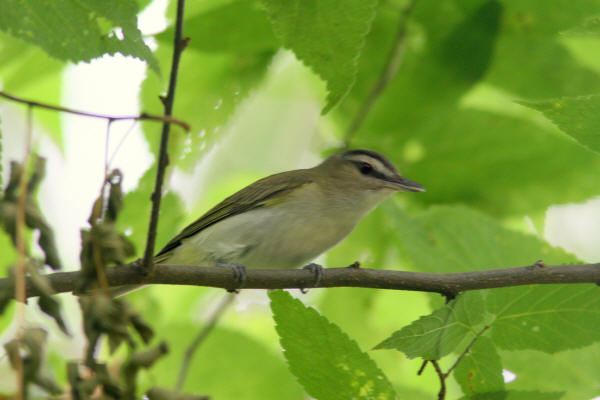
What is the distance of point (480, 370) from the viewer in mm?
2229

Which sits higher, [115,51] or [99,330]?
[115,51]

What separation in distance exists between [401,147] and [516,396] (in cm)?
193

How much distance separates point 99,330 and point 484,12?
2483 mm

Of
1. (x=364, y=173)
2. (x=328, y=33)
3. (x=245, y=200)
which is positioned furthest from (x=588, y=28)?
(x=245, y=200)

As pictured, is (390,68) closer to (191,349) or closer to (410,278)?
(410,278)

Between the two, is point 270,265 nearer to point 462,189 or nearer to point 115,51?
point 462,189

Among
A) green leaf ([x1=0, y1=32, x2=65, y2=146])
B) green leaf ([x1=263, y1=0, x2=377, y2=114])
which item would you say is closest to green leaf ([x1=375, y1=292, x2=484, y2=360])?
green leaf ([x1=263, y1=0, x2=377, y2=114])

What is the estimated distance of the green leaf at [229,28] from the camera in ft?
10.1

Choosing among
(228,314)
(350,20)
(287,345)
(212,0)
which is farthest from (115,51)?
(228,314)

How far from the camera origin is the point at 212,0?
123 inches

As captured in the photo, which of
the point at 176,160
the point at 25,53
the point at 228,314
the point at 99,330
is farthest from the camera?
the point at 228,314

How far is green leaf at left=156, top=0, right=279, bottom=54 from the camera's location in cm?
308

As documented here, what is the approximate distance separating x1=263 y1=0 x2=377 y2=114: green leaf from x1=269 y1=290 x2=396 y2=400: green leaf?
618mm

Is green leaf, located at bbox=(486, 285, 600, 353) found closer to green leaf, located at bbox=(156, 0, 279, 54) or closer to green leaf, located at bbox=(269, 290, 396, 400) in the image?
green leaf, located at bbox=(269, 290, 396, 400)
